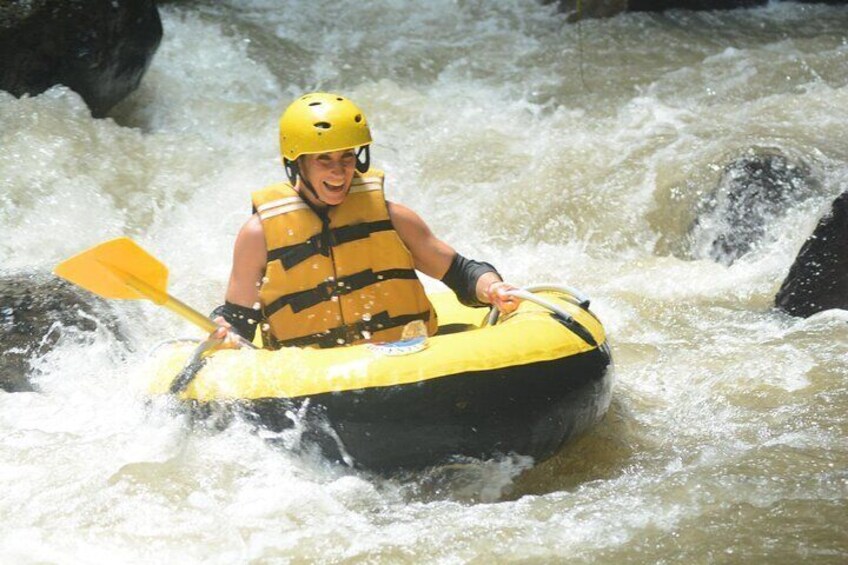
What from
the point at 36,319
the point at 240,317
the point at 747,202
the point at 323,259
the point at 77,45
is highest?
the point at 77,45

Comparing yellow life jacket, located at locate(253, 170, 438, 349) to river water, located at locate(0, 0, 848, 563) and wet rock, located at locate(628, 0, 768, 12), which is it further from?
wet rock, located at locate(628, 0, 768, 12)

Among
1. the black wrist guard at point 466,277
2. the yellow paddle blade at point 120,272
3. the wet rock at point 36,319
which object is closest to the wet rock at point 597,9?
the wet rock at point 36,319

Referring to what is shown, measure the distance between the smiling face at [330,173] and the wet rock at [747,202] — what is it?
102 inches

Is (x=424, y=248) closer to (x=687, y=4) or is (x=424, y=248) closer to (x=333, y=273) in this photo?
(x=333, y=273)

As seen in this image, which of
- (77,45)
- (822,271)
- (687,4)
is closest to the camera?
(822,271)

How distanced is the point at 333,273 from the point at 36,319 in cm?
149

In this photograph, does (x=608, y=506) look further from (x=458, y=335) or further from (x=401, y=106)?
(x=401, y=106)

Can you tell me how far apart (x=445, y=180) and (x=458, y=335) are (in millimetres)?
3283

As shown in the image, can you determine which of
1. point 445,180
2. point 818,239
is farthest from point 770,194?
point 445,180

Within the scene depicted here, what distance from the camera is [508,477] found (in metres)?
3.49

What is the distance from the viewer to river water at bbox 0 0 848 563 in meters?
3.24

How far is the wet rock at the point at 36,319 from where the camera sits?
4422 mm

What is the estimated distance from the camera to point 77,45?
6.88m

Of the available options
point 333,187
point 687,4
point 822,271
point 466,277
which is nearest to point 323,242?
point 333,187
